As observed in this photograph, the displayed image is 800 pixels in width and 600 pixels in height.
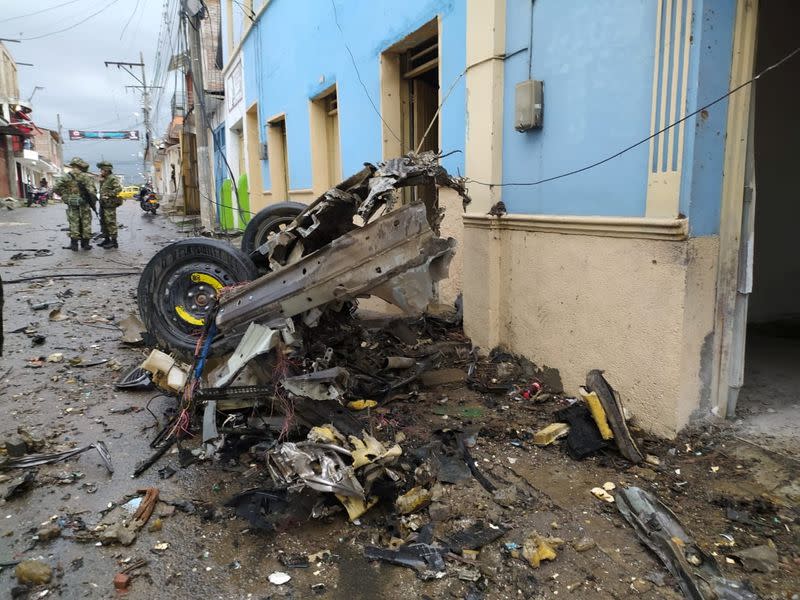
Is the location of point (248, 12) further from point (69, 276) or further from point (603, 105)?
point (603, 105)

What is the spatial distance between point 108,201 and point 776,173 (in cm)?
1353

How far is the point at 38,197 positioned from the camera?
3700 centimetres

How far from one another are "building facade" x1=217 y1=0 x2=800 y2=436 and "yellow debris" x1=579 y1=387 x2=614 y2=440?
32cm

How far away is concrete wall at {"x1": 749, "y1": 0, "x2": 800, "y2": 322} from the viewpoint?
186 inches

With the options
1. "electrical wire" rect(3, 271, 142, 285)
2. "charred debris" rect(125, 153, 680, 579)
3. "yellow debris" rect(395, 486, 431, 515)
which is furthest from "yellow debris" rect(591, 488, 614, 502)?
"electrical wire" rect(3, 271, 142, 285)

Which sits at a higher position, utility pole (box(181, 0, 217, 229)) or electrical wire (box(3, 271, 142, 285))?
utility pole (box(181, 0, 217, 229))

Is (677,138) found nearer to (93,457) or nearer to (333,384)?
(333,384)

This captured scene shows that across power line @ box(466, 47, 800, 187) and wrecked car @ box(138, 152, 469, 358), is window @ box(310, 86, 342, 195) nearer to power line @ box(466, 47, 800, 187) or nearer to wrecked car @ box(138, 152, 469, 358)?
power line @ box(466, 47, 800, 187)

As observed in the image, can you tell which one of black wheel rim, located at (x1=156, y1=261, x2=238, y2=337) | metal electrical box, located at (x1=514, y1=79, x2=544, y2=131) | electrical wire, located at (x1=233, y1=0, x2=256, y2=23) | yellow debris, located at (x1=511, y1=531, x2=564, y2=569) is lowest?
Result: yellow debris, located at (x1=511, y1=531, x2=564, y2=569)

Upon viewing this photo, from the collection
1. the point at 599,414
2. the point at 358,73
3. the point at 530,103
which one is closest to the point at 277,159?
the point at 358,73

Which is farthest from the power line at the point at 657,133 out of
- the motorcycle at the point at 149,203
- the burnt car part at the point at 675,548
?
the motorcycle at the point at 149,203

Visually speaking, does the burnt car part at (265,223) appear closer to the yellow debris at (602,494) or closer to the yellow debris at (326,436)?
the yellow debris at (326,436)

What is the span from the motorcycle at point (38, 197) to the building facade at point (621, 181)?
1516 inches

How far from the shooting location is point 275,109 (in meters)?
12.3
